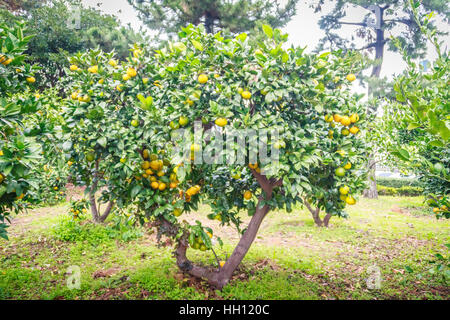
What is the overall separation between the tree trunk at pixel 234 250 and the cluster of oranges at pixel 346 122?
69 centimetres

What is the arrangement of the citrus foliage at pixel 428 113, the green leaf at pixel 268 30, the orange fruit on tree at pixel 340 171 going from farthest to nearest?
the orange fruit on tree at pixel 340 171
the green leaf at pixel 268 30
the citrus foliage at pixel 428 113

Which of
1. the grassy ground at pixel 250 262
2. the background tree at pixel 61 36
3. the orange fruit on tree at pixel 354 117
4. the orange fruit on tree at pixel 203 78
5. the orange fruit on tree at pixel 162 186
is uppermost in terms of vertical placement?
the background tree at pixel 61 36

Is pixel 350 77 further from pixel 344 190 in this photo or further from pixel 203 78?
pixel 203 78

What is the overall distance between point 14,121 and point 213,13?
Answer: 840 cm

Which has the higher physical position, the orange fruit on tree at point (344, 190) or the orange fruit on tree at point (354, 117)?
the orange fruit on tree at point (354, 117)

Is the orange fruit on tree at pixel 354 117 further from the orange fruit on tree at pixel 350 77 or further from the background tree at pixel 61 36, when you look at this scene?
the background tree at pixel 61 36

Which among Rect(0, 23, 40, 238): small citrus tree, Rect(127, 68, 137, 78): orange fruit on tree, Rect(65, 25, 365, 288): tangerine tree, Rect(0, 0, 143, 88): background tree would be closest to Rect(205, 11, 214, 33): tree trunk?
Rect(0, 0, 143, 88): background tree

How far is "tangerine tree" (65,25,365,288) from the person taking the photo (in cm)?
187

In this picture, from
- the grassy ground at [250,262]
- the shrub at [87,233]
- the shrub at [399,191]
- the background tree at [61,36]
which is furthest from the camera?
the shrub at [399,191]

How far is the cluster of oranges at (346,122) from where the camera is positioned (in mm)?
→ 2027

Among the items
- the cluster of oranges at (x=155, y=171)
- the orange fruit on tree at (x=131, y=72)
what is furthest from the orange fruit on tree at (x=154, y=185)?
the orange fruit on tree at (x=131, y=72)

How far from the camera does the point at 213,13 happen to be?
876cm

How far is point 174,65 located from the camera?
2004mm
